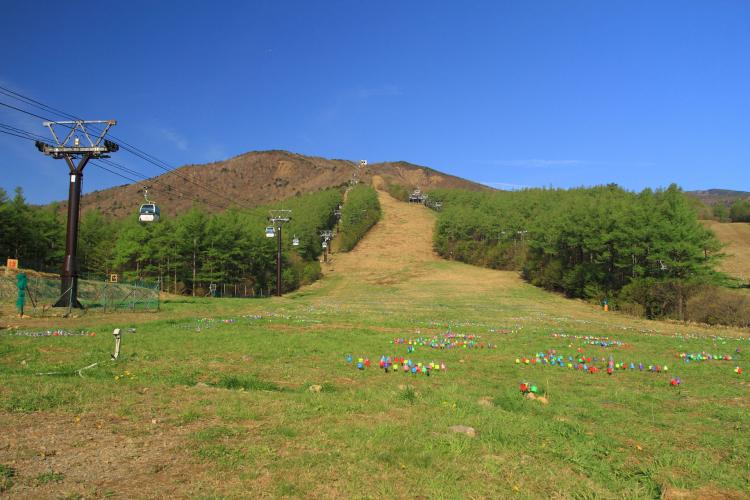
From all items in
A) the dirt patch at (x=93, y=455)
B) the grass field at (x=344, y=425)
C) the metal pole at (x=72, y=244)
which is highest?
the metal pole at (x=72, y=244)

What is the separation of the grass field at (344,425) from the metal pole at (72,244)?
46.1 ft

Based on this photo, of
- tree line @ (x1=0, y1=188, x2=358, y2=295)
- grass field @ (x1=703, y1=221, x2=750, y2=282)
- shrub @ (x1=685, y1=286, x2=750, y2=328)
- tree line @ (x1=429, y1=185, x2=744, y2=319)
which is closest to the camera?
shrub @ (x1=685, y1=286, x2=750, y2=328)

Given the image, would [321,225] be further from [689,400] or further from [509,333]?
[689,400]

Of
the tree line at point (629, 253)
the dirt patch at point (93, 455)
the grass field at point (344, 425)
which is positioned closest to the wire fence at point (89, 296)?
the grass field at point (344, 425)

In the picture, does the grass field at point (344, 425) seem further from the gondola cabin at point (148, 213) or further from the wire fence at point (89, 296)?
the gondola cabin at point (148, 213)

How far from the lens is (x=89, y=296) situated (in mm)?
36875

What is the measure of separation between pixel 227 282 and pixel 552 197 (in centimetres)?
7377

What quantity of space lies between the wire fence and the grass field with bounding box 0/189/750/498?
14.8 metres

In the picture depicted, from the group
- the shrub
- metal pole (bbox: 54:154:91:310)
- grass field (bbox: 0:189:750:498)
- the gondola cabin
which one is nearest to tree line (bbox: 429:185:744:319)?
the shrub

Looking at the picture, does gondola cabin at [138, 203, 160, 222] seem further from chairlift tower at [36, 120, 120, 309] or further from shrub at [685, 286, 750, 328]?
shrub at [685, 286, 750, 328]

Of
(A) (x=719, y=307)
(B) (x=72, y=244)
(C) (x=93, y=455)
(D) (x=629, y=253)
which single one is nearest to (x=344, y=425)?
(C) (x=93, y=455)

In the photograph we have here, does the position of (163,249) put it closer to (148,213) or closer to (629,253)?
(148,213)

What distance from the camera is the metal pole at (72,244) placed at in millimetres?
29219

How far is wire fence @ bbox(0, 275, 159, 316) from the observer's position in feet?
96.5
